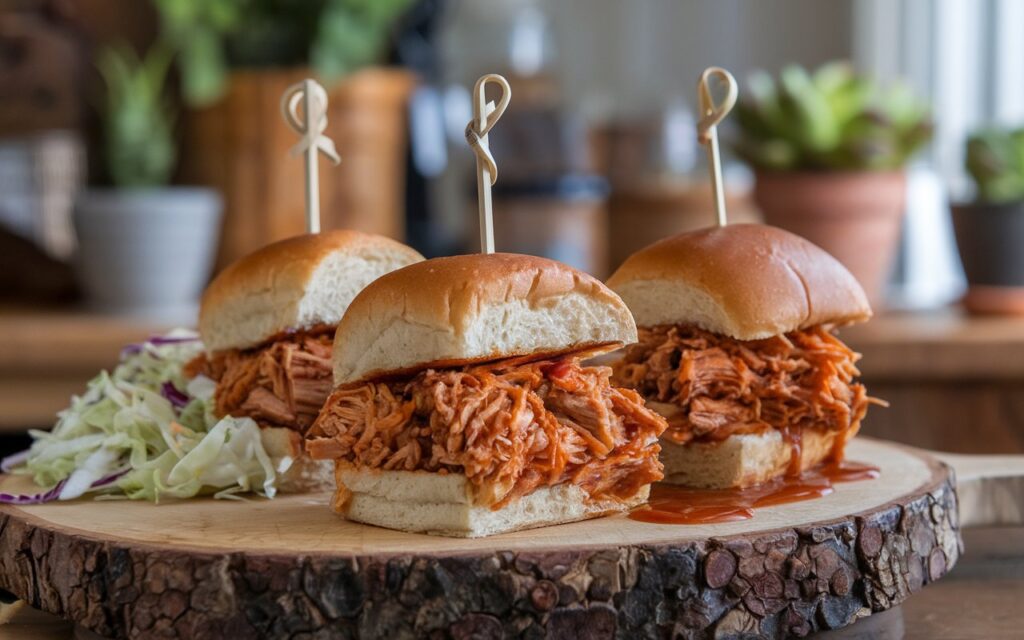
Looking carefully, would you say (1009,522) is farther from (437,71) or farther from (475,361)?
(437,71)

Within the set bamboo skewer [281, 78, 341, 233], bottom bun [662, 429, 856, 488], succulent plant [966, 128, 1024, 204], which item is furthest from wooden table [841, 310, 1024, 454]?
bamboo skewer [281, 78, 341, 233]

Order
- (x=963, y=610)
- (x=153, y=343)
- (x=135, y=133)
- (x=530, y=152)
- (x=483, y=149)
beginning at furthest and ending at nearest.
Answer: (x=530, y=152) < (x=135, y=133) < (x=153, y=343) < (x=963, y=610) < (x=483, y=149)

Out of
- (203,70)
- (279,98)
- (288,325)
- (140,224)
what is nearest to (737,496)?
(288,325)

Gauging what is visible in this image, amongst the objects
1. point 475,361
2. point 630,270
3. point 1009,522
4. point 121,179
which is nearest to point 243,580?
point 475,361

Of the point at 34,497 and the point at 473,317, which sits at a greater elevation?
the point at 473,317

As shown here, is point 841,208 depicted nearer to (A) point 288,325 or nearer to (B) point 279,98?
(B) point 279,98

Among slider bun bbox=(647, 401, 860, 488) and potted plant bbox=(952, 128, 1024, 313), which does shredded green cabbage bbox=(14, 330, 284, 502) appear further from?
potted plant bbox=(952, 128, 1024, 313)

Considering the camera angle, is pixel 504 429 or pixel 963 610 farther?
pixel 963 610
